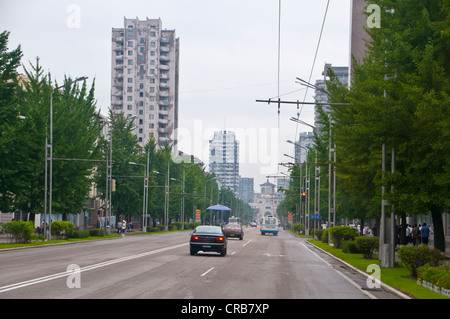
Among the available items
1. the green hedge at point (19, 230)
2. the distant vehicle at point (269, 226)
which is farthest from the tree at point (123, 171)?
the green hedge at point (19, 230)

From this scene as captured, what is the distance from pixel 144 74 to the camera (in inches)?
6009

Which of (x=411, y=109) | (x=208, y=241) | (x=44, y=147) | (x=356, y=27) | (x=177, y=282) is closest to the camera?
(x=177, y=282)

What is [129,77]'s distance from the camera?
5989 inches

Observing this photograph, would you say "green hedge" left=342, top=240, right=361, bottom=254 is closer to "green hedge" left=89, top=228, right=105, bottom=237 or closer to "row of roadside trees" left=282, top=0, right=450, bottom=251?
"row of roadside trees" left=282, top=0, right=450, bottom=251

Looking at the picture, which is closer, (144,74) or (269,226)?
(269,226)

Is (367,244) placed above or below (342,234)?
above

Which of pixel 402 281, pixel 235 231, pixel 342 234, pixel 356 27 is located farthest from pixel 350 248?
pixel 356 27

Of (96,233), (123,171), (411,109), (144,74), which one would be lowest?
(96,233)

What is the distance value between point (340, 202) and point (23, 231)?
23.3 m

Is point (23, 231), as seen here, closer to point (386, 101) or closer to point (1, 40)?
point (1, 40)

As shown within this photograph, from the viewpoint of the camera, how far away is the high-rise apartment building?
15162 cm

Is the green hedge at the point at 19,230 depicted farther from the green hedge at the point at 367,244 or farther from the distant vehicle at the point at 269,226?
the distant vehicle at the point at 269,226

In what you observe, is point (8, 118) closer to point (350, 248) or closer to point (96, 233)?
point (96, 233)
